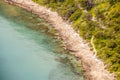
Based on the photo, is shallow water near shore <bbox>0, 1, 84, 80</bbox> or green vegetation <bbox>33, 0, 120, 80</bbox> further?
green vegetation <bbox>33, 0, 120, 80</bbox>

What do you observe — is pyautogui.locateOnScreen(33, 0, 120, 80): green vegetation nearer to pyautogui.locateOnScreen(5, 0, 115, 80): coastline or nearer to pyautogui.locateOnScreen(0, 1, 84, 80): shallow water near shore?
pyautogui.locateOnScreen(5, 0, 115, 80): coastline

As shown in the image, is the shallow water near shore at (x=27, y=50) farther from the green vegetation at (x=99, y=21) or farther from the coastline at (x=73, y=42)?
the green vegetation at (x=99, y=21)

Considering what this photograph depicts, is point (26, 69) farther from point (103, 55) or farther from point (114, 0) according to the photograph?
point (114, 0)

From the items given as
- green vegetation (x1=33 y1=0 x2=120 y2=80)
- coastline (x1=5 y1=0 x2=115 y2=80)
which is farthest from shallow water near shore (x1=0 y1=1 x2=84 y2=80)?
green vegetation (x1=33 y1=0 x2=120 y2=80)

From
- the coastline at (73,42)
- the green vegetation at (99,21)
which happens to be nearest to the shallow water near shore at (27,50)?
the coastline at (73,42)
